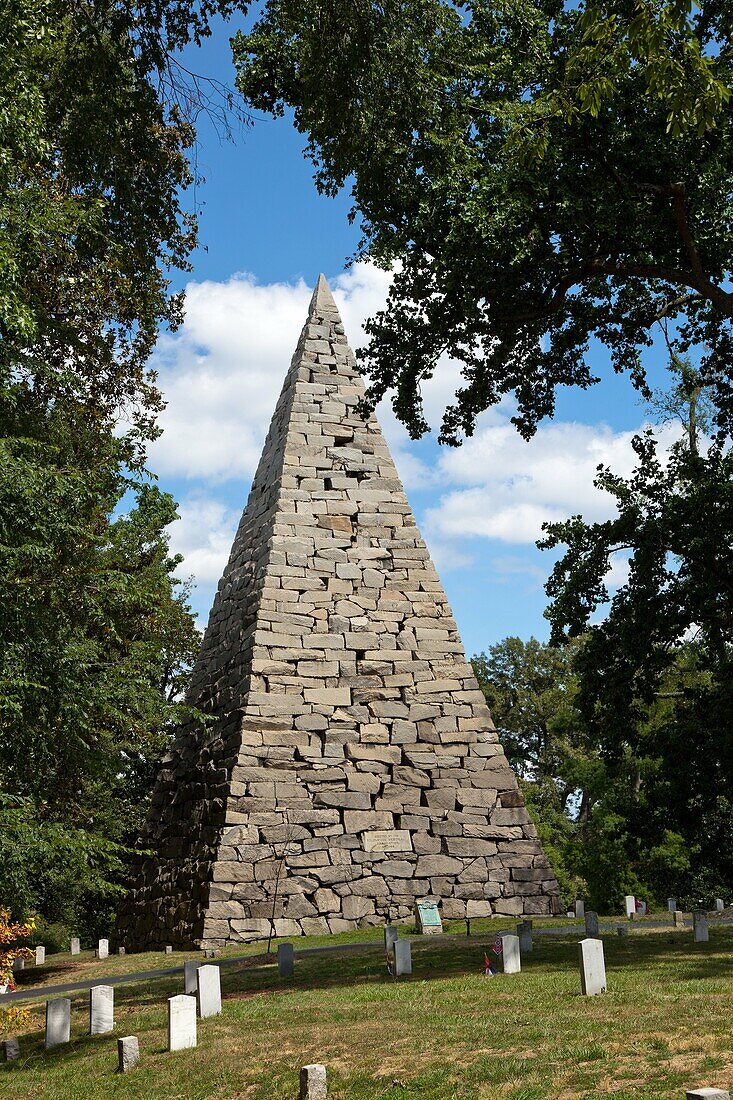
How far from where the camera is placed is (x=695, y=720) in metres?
15.6

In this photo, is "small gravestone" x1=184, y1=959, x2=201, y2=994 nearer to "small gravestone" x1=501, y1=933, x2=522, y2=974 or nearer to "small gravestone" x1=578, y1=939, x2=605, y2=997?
"small gravestone" x1=501, y1=933, x2=522, y2=974

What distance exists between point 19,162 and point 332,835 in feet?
37.6

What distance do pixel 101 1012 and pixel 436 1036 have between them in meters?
4.35

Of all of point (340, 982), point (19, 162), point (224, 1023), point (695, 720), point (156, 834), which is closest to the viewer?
point (224, 1023)

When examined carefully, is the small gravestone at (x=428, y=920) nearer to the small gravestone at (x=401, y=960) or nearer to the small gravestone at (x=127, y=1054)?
the small gravestone at (x=401, y=960)

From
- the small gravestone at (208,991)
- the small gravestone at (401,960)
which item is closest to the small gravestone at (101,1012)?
the small gravestone at (208,991)

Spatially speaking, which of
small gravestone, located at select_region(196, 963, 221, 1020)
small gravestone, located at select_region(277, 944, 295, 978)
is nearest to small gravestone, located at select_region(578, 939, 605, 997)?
small gravestone, located at select_region(196, 963, 221, 1020)

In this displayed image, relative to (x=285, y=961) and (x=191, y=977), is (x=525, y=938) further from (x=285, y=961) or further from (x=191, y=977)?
(x=191, y=977)

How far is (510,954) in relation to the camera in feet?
37.4

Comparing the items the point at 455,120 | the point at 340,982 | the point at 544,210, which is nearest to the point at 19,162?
the point at 455,120

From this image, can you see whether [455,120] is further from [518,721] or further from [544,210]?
[518,721]

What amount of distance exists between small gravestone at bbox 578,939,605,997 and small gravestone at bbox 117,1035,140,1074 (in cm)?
418

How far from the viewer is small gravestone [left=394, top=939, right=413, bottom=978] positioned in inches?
476

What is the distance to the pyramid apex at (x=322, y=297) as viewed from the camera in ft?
73.5
